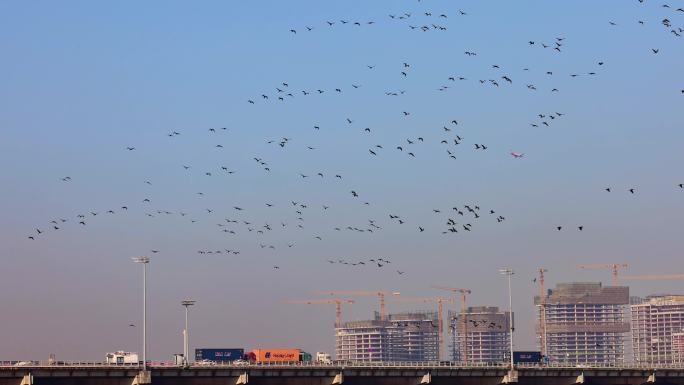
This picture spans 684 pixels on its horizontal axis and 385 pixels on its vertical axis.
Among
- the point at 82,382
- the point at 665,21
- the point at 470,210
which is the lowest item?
the point at 82,382

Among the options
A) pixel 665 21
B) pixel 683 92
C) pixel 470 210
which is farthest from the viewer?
pixel 470 210

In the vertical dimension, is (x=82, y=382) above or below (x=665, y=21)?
below

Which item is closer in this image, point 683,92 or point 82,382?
point 683,92

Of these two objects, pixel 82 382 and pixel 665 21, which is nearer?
pixel 665 21

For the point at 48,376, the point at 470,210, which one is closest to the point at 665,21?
the point at 470,210

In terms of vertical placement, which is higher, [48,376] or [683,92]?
[683,92]

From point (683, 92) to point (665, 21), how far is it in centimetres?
1125

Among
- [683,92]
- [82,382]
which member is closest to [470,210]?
[683,92]

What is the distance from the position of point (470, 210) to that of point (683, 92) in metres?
37.9

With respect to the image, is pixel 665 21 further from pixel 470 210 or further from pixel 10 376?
pixel 10 376

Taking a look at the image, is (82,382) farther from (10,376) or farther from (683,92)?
(683,92)

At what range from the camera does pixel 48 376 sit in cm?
19612

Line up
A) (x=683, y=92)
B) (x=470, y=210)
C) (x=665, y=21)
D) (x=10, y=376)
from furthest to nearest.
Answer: (x=10, y=376) → (x=470, y=210) → (x=683, y=92) → (x=665, y=21)

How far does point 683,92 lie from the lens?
141 metres
